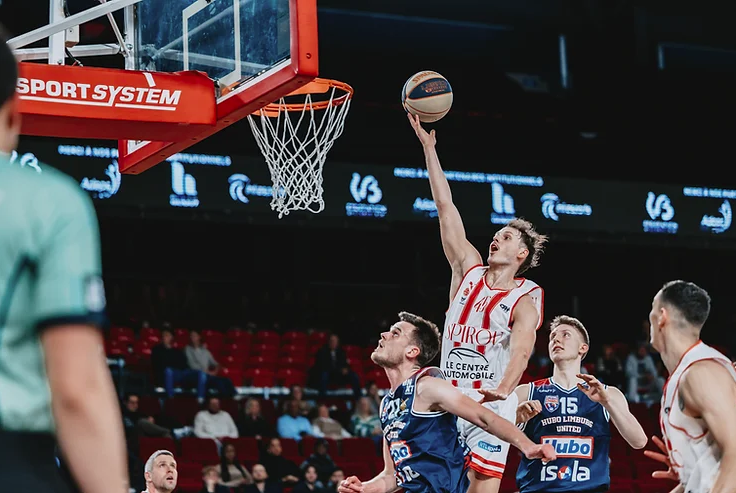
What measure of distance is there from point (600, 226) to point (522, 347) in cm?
1007

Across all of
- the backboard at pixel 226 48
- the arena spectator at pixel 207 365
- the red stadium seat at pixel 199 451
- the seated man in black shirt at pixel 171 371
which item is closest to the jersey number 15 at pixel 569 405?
the backboard at pixel 226 48

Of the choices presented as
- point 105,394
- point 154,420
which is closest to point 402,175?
point 154,420

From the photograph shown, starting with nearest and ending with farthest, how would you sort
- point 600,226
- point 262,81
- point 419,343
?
point 262,81
point 419,343
point 600,226

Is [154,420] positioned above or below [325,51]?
below

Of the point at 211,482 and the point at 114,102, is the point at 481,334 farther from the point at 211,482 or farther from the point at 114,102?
the point at 211,482

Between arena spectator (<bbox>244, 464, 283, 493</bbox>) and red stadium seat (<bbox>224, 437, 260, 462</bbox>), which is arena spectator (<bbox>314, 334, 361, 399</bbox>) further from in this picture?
arena spectator (<bbox>244, 464, 283, 493</bbox>)

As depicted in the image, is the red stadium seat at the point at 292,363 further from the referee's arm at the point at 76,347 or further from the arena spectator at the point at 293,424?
the referee's arm at the point at 76,347

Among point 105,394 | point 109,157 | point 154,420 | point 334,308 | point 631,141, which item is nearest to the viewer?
point 105,394

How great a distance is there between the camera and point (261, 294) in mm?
18375

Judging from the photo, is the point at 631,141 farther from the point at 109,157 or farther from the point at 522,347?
the point at 522,347

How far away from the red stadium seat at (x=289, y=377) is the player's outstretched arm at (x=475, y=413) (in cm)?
916

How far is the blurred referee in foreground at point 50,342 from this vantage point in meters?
1.74

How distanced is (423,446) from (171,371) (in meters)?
8.01

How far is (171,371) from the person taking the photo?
13250 millimetres
